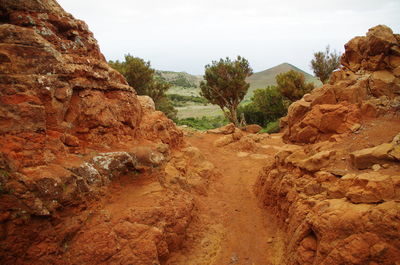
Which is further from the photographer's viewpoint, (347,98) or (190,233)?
(347,98)

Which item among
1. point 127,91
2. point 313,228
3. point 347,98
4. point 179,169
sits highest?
point 127,91

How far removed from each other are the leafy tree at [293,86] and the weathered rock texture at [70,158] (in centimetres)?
2356

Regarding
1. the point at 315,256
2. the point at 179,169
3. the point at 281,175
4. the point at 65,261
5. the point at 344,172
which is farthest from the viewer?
the point at 179,169

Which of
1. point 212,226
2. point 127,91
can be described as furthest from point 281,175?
point 127,91

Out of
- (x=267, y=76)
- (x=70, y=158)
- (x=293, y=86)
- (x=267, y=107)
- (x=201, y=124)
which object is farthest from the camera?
(x=267, y=76)

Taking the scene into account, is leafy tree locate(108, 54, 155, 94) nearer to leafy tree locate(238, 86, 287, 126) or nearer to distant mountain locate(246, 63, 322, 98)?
leafy tree locate(238, 86, 287, 126)

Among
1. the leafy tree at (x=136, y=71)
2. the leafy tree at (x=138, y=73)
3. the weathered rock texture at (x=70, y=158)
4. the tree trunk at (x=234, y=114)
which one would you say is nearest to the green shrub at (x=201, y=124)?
the tree trunk at (x=234, y=114)

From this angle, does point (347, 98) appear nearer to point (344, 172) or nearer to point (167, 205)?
point (344, 172)

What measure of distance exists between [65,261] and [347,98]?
1087 centimetres

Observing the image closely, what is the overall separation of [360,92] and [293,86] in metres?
19.4

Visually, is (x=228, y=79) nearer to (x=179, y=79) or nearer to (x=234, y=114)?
(x=234, y=114)

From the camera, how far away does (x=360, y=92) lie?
31.8 feet

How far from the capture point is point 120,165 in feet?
22.3

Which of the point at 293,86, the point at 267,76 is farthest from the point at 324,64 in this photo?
the point at 267,76
